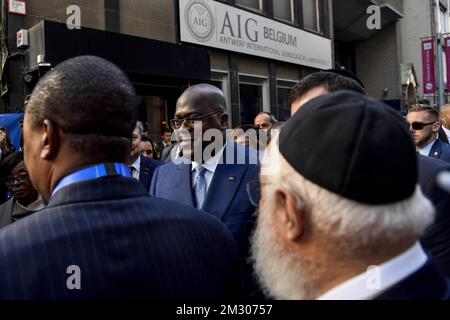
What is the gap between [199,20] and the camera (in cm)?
1063

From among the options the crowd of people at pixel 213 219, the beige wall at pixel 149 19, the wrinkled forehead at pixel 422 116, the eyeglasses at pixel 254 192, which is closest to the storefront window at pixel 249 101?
the beige wall at pixel 149 19

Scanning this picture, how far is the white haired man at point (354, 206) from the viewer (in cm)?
103

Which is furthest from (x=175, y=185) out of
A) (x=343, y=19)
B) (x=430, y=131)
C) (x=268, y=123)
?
(x=343, y=19)

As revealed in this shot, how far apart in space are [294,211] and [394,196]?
0.22m

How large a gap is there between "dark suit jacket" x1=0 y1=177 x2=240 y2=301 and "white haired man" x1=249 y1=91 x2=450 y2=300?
1.18ft

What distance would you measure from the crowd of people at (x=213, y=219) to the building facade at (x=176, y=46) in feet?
20.3

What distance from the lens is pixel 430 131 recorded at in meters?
4.47

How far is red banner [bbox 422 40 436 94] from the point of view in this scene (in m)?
18.1

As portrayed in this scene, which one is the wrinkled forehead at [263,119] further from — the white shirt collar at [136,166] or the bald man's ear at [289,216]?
the bald man's ear at [289,216]

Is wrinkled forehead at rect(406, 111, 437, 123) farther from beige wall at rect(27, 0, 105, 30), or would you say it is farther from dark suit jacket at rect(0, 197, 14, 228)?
beige wall at rect(27, 0, 105, 30)

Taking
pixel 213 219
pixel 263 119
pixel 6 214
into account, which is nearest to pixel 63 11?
pixel 263 119

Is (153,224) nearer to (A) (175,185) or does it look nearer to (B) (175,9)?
(A) (175,185)

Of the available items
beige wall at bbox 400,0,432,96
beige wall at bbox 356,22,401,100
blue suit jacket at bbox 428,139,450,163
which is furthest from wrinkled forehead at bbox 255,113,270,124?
beige wall at bbox 400,0,432,96

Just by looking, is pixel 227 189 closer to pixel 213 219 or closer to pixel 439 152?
pixel 213 219
